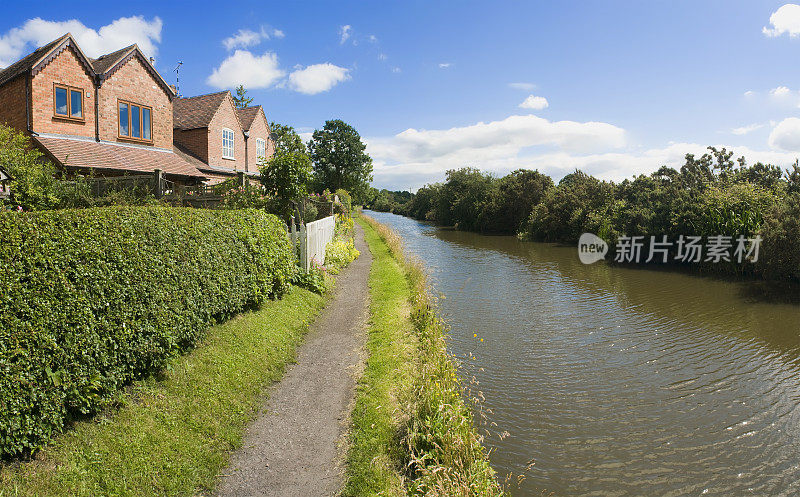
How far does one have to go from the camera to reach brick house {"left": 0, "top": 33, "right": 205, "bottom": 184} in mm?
17750

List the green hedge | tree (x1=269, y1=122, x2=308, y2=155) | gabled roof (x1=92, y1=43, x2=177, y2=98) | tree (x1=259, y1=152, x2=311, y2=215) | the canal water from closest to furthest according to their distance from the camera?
the green hedge, the canal water, tree (x1=259, y1=152, x2=311, y2=215), gabled roof (x1=92, y1=43, x2=177, y2=98), tree (x1=269, y1=122, x2=308, y2=155)

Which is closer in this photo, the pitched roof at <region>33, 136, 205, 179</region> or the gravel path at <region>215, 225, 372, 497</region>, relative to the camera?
the gravel path at <region>215, 225, 372, 497</region>

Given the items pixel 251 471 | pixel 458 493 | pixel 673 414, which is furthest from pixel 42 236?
pixel 673 414

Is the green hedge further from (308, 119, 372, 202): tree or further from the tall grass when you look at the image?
(308, 119, 372, 202): tree

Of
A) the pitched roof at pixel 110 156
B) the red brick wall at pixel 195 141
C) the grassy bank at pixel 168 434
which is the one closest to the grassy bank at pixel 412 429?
the grassy bank at pixel 168 434

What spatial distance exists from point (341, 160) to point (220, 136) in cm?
4615

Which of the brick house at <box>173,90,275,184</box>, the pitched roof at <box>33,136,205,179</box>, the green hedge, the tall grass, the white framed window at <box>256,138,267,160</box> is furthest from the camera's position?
the white framed window at <box>256,138,267,160</box>

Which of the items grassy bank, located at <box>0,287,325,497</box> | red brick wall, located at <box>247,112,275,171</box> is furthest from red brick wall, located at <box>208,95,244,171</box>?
grassy bank, located at <box>0,287,325,497</box>

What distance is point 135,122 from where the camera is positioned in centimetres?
2234

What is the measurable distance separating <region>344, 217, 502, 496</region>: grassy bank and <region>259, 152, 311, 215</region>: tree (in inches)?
294

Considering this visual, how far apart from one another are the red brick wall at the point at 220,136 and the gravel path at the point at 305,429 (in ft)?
71.1

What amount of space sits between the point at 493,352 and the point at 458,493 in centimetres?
702

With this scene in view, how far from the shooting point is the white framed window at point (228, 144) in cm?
2934

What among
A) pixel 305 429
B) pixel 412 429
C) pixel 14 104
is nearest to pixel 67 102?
pixel 14 104
